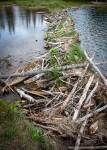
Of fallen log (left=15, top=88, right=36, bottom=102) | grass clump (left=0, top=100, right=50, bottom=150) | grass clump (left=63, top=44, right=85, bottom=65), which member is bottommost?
fallen log (left=15, top=88, right=36, bottom=102)

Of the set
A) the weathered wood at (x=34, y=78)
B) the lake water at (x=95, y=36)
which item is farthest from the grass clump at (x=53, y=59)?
the lake water at (x=95, y=36)

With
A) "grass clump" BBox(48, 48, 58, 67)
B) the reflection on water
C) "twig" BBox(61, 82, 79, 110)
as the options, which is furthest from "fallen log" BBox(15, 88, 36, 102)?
the reflection on water

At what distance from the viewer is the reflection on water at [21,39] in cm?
2143

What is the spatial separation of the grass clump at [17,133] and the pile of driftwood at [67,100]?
1.00 meters

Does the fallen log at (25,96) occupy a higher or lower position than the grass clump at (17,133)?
lower

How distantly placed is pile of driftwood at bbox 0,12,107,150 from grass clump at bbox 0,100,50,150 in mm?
1002

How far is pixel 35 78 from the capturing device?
611 inches

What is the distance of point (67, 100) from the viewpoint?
1236 centimetres

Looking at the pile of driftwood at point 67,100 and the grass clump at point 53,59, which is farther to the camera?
the grass clump at point 53,59

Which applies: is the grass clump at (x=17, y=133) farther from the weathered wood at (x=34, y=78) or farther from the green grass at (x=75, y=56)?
the green grass at (x=75, y=56)

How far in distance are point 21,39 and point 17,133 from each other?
20069mm

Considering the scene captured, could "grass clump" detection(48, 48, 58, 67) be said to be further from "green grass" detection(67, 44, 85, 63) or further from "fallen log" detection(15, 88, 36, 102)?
"fallen log" detection(15, 88, 36, 102)

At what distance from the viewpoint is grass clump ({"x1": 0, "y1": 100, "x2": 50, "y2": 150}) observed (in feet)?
30.0

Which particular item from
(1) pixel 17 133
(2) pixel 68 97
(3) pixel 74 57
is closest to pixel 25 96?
(2) pixel 68 97
